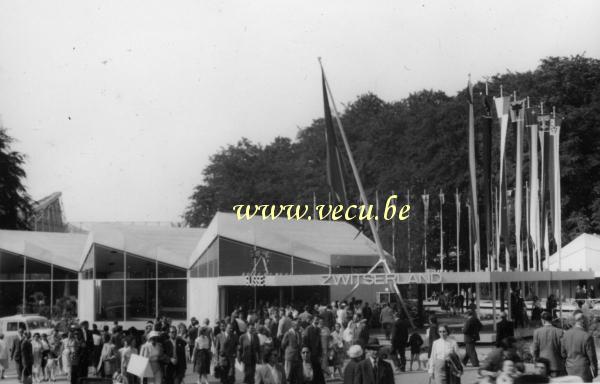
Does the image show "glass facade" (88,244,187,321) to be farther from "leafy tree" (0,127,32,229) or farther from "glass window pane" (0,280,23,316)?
"leafy tree" (0,127,32,229)

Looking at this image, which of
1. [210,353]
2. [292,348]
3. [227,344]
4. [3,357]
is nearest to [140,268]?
[3,357]

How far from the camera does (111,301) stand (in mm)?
39969

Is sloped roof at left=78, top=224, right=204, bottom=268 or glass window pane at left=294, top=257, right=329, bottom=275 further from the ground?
sloped roof at left=78, top=224, right=204, bottom=268

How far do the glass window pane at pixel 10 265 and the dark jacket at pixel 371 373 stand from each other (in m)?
33.8

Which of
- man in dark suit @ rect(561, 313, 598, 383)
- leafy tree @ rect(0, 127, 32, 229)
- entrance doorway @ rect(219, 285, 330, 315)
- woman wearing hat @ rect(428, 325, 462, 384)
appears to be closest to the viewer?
man in dark suit @ rect(561, 313, 598, 383)

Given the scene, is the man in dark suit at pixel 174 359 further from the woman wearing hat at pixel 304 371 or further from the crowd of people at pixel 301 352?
the woman wearing hat at pixel 304 371

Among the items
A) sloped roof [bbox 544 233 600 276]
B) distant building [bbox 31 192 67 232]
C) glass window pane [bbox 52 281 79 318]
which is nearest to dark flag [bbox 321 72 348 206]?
glass window pane [bbox 52 281 79 318]

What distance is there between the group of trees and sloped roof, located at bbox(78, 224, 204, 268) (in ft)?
65.5

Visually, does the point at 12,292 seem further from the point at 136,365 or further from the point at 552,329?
the point at 552,329

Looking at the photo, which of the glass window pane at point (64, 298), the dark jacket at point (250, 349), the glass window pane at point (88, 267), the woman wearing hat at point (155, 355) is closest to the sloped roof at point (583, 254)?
the glass window pane at point (88, 267)

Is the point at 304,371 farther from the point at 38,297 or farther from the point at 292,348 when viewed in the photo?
the point at 38,297

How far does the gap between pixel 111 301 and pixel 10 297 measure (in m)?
6.48

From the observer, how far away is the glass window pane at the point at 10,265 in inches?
1709

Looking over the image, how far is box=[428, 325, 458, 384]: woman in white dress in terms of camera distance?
14984mm
